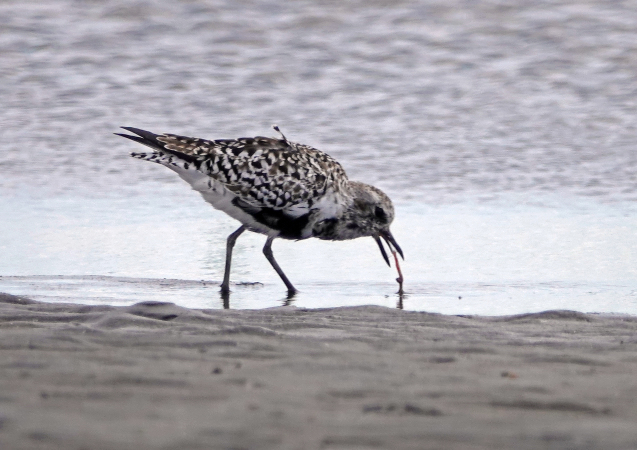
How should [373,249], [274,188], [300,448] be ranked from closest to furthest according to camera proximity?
[300,448] < [274,188] < [373,249]

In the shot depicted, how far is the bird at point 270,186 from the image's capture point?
27.7 feet

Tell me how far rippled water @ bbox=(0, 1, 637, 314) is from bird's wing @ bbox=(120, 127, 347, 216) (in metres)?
0.57

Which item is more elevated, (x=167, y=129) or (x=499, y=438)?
(x=167, y=129)

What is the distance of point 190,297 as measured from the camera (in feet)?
23.7

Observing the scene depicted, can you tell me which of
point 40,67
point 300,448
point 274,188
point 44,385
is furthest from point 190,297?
point 40,67

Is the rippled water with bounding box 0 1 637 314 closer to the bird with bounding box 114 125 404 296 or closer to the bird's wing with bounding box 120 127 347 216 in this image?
the bird with bounding box 114 125 404 296

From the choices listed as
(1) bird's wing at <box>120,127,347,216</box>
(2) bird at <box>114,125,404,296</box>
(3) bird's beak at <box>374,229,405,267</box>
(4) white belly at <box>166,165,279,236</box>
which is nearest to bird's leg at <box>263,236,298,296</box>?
(2) bird at <box>114,125,404,296</box>

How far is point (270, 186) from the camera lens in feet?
27.8

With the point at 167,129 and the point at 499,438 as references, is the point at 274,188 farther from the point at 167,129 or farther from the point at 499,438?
the point at 499,438

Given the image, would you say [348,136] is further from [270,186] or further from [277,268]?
[277,268]

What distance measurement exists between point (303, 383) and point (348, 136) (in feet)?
27.0

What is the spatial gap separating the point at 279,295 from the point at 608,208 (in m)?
3.87

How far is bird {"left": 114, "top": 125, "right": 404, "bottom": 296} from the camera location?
8438mm

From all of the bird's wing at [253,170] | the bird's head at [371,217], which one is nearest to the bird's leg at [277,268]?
the bird's wing at [253,170]
